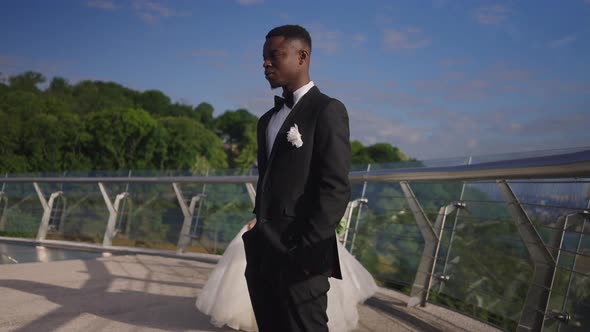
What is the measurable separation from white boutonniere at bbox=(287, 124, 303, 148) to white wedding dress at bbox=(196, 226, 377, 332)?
80.0 inches

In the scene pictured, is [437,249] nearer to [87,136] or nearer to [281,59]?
[281,59]

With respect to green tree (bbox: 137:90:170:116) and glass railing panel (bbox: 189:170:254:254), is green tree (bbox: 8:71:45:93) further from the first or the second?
glass railing panel (bbox: 189:170:254:254)

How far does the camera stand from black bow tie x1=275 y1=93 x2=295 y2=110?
2.70 m

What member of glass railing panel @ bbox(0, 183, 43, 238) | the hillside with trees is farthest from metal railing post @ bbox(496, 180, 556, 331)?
the hillside with trees

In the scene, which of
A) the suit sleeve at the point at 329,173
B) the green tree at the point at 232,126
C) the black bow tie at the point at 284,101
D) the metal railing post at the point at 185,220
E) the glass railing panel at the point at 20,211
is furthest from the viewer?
the green tree at the point at 232,126

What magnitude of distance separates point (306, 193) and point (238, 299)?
6.84 feet

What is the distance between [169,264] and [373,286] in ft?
13.6

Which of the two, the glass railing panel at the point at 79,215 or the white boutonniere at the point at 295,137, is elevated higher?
the white boutonniere at the point at 295,137

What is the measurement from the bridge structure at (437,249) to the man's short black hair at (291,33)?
5.12ft

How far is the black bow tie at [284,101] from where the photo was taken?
2.70 meters

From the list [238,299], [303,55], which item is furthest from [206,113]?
[303,55]

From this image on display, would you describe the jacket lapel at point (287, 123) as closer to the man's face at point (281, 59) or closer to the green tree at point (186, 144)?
the man's face at point (281, 59)

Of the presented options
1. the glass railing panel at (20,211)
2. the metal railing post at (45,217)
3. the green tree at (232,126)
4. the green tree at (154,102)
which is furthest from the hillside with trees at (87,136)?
the metal railing post at (45,217)

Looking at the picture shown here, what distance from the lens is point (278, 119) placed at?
9.09ft
